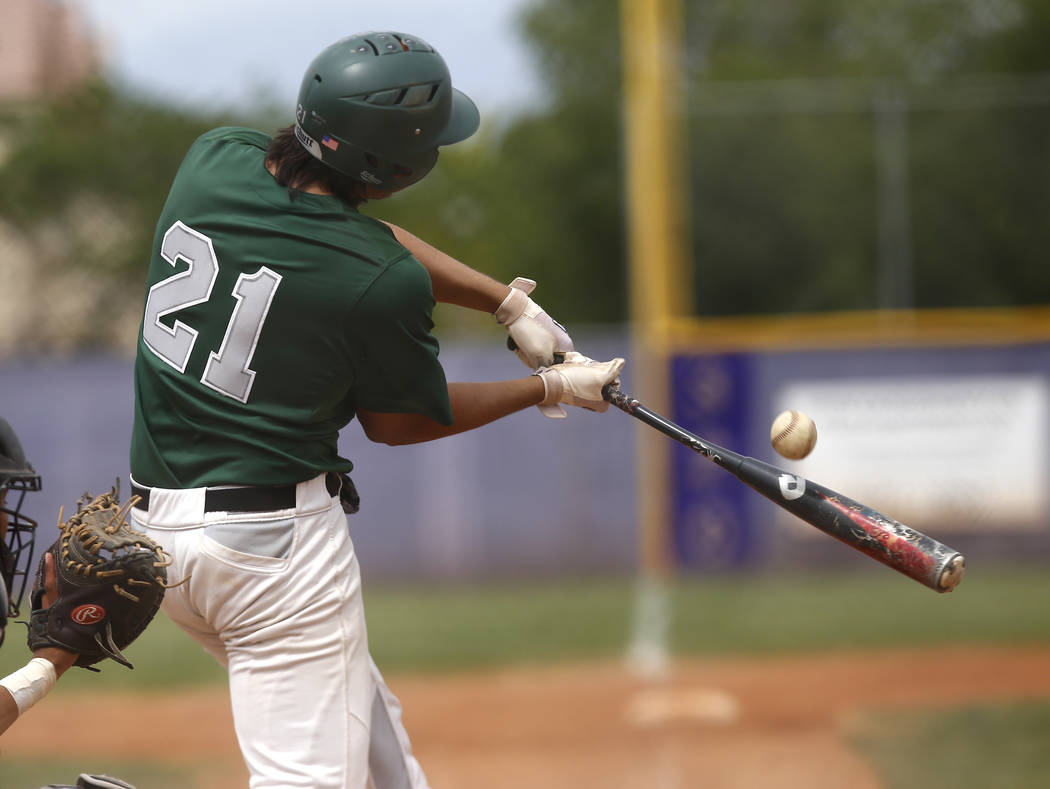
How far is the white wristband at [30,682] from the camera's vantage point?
90.5 inches

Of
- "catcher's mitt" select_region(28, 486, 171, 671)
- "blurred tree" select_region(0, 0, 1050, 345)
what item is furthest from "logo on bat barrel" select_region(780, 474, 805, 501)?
"blurred tree" select_region(0, 0, 1050, 345)

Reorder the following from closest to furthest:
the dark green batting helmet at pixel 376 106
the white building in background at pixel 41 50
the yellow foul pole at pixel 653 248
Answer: the dark green batting helmet at pixel 376 106 < the yellow foul pole at pixel 653 248 < the white building in background at pixel 41 50

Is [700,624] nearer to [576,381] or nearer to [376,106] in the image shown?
[576,381]

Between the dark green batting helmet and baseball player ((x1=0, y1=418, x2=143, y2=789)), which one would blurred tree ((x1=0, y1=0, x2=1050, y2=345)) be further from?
baseball player ((x1=0, y1=418, x2=143, y2=789))

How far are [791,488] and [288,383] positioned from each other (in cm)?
114

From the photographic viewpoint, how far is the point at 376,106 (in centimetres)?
242

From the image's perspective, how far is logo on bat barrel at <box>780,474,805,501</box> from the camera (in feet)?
8.94

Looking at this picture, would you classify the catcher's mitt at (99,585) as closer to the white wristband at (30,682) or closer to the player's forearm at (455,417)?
the white wristband at (30,682)

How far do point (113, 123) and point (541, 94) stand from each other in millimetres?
8879

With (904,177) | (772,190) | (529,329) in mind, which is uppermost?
(772,190)

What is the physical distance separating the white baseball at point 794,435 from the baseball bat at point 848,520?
0.18 m

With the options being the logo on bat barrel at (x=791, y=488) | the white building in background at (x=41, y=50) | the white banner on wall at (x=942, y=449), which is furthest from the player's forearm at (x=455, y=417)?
the white building in background at (x=41, y=50)

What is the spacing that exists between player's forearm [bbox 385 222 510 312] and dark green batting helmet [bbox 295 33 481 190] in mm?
218

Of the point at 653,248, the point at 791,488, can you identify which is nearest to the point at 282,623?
the point at 791,488
